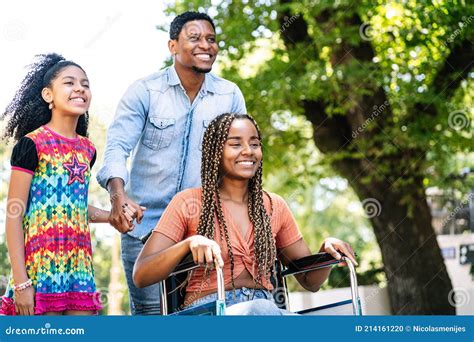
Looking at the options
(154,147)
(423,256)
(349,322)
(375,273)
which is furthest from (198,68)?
(375,273)

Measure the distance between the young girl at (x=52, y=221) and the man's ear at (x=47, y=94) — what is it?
68 millimetres

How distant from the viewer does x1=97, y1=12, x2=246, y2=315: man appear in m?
4.06

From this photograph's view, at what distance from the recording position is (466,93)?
978 cm

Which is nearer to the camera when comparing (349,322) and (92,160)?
(349,322)

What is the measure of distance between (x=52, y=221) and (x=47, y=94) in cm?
58

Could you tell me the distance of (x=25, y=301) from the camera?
3377mm

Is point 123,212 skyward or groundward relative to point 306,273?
skyward

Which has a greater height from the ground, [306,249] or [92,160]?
[92,160]

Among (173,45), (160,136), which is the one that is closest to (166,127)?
(160,136)

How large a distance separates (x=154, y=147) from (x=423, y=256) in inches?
230

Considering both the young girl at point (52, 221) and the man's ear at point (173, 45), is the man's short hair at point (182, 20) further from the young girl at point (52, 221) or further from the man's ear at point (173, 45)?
the young girl at point (52, 221)

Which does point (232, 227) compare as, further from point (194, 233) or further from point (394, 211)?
point (394, 211)

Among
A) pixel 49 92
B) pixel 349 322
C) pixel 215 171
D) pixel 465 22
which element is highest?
pixel 465 22

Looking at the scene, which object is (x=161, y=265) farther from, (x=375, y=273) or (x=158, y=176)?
(x=375, y=273)
